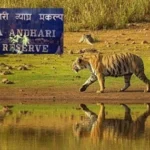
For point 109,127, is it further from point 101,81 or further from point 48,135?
point 101,81

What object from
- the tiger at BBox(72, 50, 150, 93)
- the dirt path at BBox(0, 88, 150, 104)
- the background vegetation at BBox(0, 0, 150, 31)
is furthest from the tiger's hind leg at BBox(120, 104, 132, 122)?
the background vegetation at BBox(0, 0, 150, 31)

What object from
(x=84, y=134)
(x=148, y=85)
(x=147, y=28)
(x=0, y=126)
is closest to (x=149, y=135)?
(x=84, y=134)

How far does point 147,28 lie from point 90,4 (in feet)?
6.47

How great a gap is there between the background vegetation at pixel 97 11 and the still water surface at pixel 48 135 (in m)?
8.28

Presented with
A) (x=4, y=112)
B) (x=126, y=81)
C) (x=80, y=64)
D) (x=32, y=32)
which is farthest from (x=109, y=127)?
(x=32, y=32)

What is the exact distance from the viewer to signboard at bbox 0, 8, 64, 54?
23.0m

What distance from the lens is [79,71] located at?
69.8 feet

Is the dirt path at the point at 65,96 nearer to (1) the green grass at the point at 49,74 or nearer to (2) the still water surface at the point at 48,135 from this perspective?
(1) the green grass at the point at 49,74

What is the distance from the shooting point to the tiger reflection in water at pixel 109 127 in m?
15.5

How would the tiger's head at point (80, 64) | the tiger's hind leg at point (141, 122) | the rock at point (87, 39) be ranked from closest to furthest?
the tiger's hind leg at point (141, 122)
the tiger's head at point (80, 64)
the rock at point (87, 39)

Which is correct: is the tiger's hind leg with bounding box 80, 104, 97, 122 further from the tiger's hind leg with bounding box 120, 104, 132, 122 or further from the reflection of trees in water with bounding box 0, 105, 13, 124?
the reflection of trees in water with bounding box 0, 105, 13, 124

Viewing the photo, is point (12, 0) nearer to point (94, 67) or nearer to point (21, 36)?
point (21, 36)

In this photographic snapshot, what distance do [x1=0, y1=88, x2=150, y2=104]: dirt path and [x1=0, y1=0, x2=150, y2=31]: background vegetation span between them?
18.8ft

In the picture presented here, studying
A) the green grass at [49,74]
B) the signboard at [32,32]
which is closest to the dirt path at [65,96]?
the green grass at [49,74]
